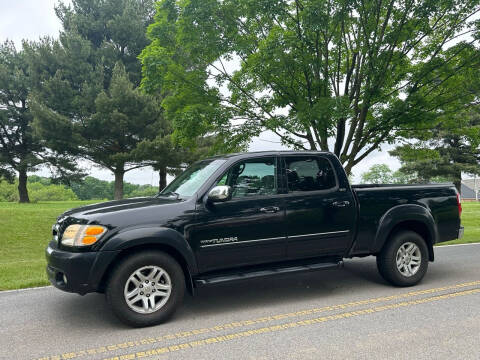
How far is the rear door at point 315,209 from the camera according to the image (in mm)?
5230

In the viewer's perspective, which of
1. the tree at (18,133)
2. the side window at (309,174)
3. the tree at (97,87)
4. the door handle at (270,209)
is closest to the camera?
the door handle at (270,209)

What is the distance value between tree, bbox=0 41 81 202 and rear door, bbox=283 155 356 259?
29.8m

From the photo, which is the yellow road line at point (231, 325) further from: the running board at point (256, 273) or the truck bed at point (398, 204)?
the truck bed at point (398, 204)

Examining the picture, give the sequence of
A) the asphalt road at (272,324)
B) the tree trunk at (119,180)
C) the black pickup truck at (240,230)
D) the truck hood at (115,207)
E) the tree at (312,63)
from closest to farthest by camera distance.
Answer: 1. the asphalt road at (272,324)
2. the black pickup truck at (240,230)
3. the truck hood at (115,207)
4. the tree at (312,63)
5. the tree trunk at (119,180)

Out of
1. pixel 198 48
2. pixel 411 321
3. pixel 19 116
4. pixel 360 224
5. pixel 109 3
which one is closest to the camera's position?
pixel 411 321

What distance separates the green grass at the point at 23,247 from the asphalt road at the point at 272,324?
104cm

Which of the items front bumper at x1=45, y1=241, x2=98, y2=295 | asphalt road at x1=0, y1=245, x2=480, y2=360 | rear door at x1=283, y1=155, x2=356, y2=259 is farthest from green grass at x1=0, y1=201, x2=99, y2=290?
rear door at x1=283, y1=155, x2=356, y2=259

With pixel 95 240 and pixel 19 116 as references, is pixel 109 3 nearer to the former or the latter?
pixel 19 116

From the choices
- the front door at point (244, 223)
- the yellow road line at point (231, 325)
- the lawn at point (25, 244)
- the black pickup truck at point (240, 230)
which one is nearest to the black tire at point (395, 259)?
the black pickup truck at point (240, 230)

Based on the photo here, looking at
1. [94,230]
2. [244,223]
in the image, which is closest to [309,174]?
[244,223]

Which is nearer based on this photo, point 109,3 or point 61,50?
point 61,50

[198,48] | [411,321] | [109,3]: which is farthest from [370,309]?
[109,3]

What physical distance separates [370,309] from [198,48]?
8.14 metres

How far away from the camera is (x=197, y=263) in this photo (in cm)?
470
